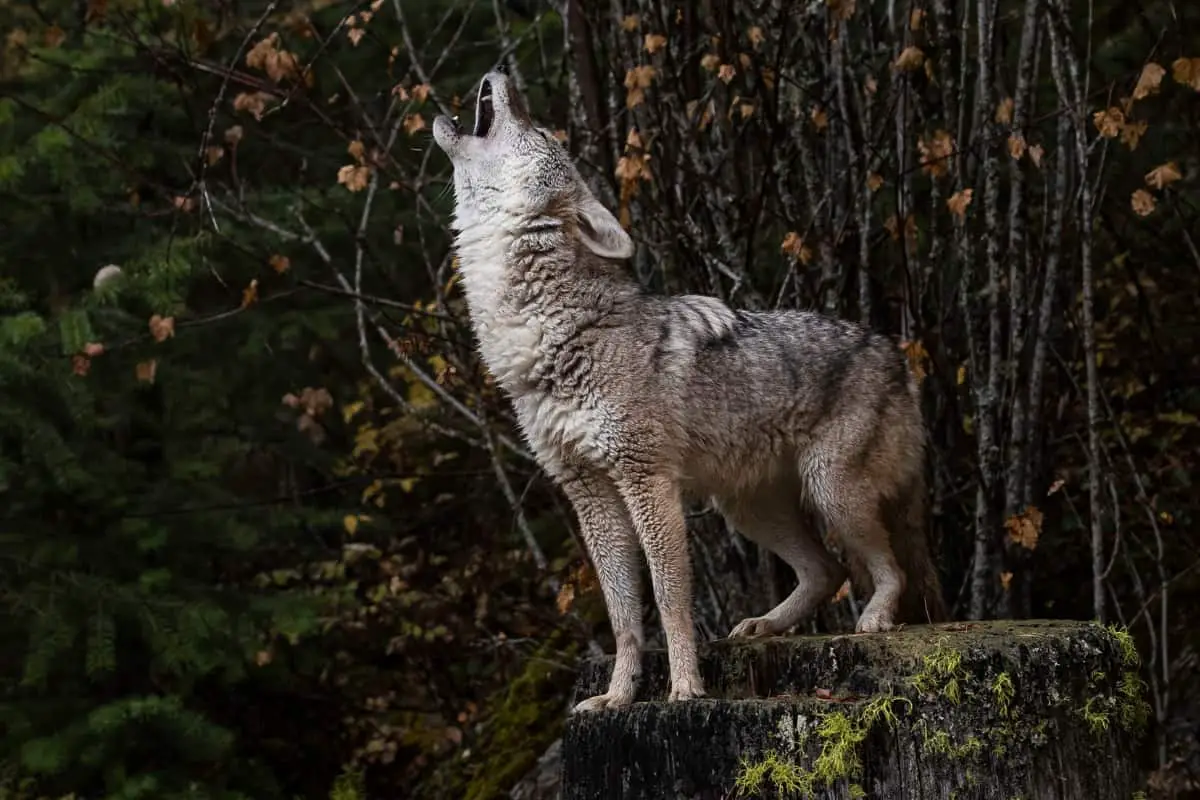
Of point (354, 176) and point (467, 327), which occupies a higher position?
point (354, 176)

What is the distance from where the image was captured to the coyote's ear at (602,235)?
4672 mm

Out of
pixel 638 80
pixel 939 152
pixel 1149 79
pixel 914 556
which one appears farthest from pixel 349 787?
pixel 1149 79

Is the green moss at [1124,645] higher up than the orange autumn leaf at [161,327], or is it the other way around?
the orange autumn leaf at [161,327]

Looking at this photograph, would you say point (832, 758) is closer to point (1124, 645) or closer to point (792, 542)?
point (1124, 645)

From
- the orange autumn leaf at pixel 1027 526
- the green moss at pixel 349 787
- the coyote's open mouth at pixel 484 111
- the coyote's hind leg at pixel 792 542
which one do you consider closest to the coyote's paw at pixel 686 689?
the coyote's hind leg at pixel 792 542

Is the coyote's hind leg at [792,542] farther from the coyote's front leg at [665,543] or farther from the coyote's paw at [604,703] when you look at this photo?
the coyote's paw at [604,703]

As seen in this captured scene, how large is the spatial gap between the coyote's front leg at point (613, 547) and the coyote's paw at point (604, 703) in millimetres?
175

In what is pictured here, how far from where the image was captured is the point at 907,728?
12.6ft

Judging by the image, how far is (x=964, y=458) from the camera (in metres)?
6.92

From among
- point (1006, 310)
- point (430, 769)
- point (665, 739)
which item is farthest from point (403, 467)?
point (665, 739)

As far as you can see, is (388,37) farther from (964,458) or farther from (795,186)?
(964,458)

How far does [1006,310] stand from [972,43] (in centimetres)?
194

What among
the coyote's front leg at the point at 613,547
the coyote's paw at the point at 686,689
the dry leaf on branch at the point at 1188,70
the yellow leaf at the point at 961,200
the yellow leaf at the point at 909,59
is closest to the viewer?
the coyote's paw at the point at 686,689

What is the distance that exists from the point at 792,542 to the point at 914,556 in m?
0.48
